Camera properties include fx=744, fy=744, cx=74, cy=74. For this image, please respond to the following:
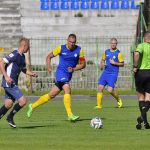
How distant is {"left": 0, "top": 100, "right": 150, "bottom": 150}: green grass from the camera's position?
39.9ft

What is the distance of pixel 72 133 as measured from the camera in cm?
1409

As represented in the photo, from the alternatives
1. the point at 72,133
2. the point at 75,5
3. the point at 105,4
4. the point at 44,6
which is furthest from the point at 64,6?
the point at 72,133

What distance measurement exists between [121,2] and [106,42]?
382 centimetres

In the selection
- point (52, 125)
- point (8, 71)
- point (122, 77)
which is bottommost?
point (122, 77)

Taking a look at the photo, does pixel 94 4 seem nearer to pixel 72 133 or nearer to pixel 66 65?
pixel 66 65

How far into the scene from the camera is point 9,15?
1438 inches

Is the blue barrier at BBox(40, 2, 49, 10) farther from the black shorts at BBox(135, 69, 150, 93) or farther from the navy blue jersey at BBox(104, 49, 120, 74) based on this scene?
the black shorts at BBox(135, 69, 150, 93)

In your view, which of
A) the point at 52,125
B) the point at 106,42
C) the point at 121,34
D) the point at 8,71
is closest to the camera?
the point at 8,71

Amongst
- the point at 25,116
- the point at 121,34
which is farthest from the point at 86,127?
the point at 121,34

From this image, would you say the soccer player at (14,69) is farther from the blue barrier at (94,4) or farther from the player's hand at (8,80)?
the blue barrier at (94,4)

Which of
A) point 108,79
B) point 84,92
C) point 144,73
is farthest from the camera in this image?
point 84,92

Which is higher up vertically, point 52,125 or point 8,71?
point 8,71

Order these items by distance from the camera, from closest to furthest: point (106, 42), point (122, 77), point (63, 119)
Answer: point (63, 119) < point (122, 77) < point (106, 42)

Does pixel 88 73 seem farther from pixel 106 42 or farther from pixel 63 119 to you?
pixel 63 119
